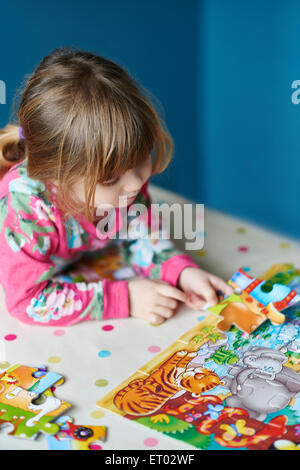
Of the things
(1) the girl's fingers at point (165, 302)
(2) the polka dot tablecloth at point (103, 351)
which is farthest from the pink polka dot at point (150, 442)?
(1) the girl's fingers at point (165, 302)

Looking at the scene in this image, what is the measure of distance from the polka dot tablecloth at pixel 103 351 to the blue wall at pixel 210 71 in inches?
13.2

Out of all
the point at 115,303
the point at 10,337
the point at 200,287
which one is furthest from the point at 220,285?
the point at 10,337

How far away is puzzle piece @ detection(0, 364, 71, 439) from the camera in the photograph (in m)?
0.58

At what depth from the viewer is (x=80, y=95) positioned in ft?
2.27

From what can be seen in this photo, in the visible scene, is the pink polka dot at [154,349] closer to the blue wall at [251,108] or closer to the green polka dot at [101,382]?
the green polka dot at [101,382]

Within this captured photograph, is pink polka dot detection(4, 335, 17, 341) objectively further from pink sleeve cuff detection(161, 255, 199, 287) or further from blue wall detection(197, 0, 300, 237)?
blue wall detection(197, 0, 300, 237)

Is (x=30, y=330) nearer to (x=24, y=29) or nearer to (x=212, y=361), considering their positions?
(x=212, y=361)

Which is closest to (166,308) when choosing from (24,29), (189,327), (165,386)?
(189,327)

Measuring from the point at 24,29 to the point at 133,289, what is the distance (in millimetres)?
477

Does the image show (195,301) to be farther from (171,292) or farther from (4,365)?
(4,365)

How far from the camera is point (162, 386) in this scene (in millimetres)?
628

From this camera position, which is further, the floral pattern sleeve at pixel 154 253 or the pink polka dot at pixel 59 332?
the floral pattern sleeve at pixel 154 253

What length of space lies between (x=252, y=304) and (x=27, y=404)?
0.94 ft

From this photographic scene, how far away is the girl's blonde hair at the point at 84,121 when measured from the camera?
2.26 ft
